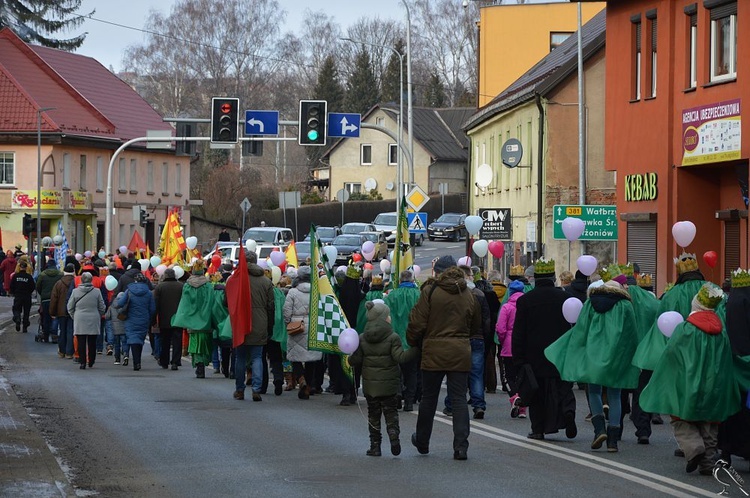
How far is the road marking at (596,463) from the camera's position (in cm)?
1054

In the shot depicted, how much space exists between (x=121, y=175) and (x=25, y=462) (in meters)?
57.7

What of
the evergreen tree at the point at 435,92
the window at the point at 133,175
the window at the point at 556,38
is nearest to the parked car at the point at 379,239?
the window at the point at 133,175

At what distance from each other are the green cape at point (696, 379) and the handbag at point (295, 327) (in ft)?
24.0

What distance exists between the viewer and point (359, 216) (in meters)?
89.4

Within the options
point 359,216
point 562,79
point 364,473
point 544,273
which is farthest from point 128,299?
point 359,216

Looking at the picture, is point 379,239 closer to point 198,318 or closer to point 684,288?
point 198,318

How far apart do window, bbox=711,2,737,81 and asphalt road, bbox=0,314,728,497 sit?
31.3ft

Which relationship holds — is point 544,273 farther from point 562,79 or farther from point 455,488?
point 562,79

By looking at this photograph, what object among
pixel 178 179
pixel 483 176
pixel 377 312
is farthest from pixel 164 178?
pixel 377 312

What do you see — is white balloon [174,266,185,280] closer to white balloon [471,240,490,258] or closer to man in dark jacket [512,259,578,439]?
white balloon [471,240,490,258]

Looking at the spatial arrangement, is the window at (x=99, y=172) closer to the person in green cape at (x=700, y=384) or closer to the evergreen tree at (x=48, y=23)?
the evergreen tree at (x=48, y=23)

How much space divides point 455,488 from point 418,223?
2396 cm

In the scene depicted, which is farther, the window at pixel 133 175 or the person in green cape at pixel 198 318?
the window at pixel 133 175

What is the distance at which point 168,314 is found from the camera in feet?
75.2
